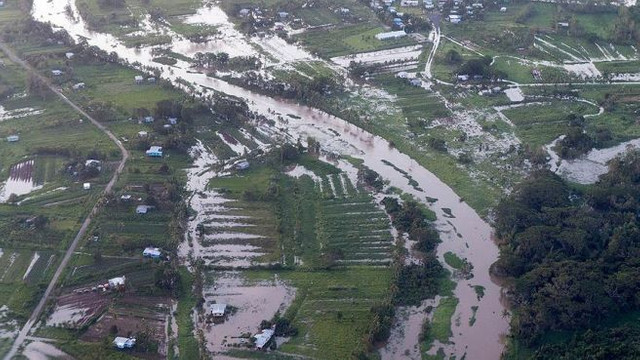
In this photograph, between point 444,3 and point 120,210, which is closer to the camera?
point 120,210

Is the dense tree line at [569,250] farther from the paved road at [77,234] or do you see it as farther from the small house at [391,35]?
the small house at [391,35]

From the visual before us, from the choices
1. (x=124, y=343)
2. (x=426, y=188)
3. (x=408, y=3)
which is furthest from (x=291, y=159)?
(x=408, y=3)

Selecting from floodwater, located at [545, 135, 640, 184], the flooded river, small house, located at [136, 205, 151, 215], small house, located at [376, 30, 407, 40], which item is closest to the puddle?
small house, located at [376, 30, 407, 40]

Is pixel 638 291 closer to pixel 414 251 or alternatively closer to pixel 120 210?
pixel 414 251

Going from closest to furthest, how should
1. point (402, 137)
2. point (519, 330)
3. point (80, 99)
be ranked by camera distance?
point (519, 330) → point (402, 137) → point (80, 99)

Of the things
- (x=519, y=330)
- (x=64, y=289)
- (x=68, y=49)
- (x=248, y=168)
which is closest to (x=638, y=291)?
(x=519, y=330)

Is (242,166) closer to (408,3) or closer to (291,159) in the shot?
(291,159)
